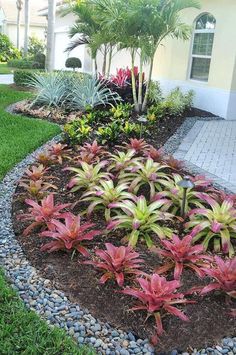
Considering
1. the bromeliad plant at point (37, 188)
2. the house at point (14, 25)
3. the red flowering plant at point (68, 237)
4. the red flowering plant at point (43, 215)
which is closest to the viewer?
the red flowering plant at point (68, 237)

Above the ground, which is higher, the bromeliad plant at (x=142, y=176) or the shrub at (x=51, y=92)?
the shrub at (x=51, y=92)

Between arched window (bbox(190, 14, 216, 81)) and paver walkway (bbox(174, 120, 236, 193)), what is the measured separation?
227 centimetres

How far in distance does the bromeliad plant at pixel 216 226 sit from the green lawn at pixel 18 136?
2.72 meters

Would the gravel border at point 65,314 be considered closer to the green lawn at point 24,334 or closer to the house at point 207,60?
the green lawn at point 24,334

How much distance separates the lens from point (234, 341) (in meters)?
2.66

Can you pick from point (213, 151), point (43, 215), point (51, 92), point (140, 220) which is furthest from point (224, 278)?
point (51, 92)

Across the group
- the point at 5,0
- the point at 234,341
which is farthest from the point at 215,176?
the point at 5,0

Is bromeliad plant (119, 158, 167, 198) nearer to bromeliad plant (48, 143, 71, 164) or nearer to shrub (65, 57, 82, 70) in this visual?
bromeliad plant (48, 143, 71, 164)

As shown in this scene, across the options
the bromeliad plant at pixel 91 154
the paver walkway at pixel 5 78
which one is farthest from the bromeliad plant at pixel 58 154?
the paver walkway at pixel 5 78

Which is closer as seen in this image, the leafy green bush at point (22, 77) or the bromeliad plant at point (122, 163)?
the bromeliad plant at point (122, 163)

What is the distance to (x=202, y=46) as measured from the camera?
1125 cm

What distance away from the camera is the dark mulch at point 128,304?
8.73ft

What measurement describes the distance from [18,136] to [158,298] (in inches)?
195

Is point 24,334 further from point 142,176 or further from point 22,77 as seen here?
point 22,77
